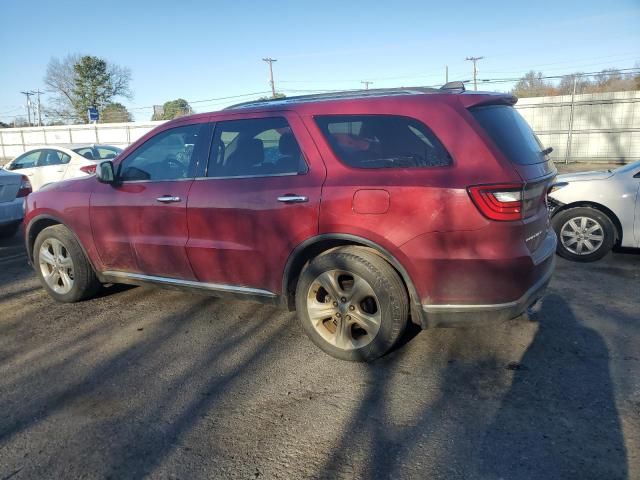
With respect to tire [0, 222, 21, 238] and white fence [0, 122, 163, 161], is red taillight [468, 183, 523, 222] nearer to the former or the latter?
tire [0, 222, 21, 238]

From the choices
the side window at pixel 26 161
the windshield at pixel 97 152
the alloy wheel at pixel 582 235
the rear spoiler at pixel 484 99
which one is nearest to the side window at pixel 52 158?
the side window at pixel 26 161

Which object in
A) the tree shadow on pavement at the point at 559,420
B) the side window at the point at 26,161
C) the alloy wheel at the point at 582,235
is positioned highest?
Result: the side window at the point at 26,161

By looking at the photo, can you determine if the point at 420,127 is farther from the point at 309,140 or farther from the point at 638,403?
the point at 638,403

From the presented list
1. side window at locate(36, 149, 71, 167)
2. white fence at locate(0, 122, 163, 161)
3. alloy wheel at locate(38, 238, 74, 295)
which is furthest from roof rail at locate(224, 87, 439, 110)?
white fence at locate(0, 122, 163, 161)

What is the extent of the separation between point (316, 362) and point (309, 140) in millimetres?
1551

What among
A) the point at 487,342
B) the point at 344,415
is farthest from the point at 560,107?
the point at 344,415

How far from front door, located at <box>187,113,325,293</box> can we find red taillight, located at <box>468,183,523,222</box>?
102 cm

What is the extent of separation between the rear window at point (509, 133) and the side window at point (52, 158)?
1137cm

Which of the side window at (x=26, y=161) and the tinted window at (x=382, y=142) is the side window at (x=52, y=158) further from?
the tinted window at (x=382, y=142)

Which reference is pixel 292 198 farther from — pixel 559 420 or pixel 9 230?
pixel 9 230

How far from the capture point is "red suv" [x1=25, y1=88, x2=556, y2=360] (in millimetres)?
3094

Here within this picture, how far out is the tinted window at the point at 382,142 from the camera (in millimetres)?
3236

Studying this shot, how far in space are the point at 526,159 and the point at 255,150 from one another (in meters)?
1.91

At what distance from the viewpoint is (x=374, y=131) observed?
11.2 feet
